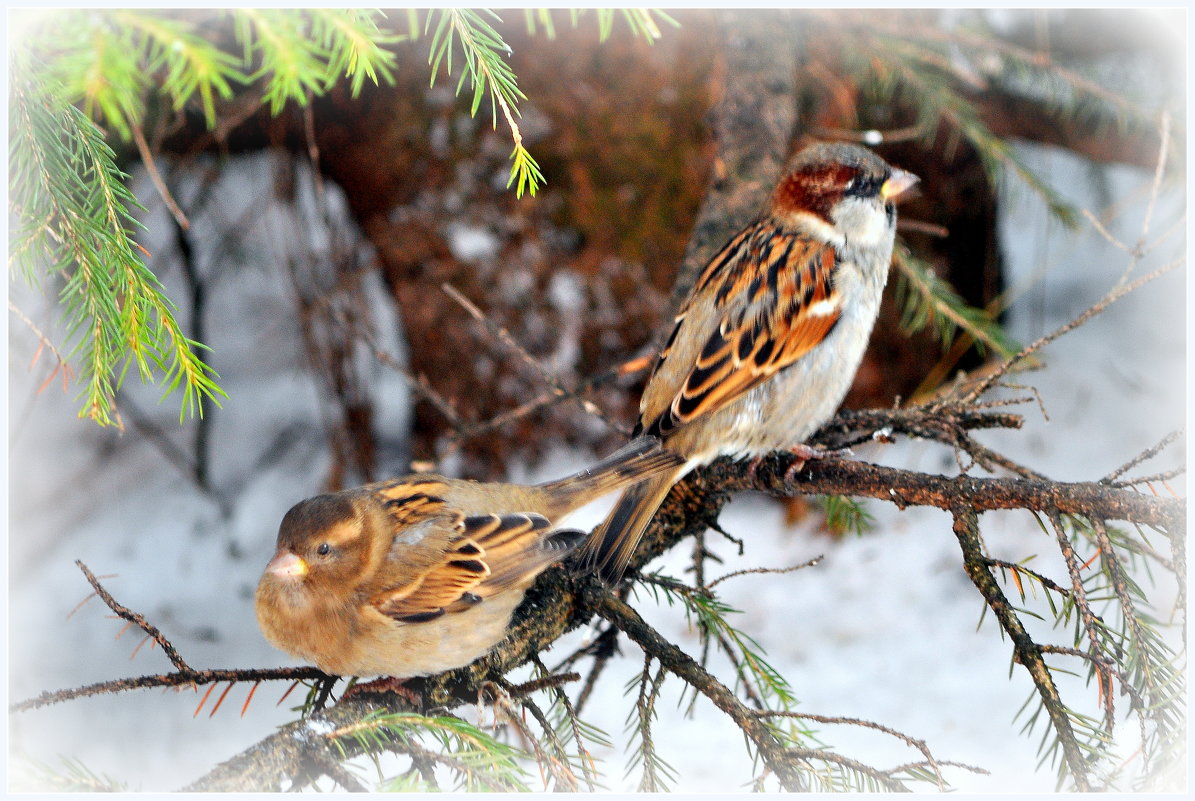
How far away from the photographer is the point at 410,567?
171 cm

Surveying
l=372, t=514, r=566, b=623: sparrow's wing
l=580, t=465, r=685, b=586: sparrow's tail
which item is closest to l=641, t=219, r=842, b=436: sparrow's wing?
l=580, t=465, r=685, b=586: sparrow's tail

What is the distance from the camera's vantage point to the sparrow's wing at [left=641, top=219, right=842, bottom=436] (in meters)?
1.81

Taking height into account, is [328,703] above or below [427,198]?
below

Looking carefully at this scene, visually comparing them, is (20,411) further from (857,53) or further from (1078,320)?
(857,53)

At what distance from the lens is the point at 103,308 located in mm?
1271

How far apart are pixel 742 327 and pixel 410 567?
32.1 inches

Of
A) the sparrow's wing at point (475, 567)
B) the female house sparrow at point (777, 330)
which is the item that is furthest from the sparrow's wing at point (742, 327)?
the sparrow's wing at point (475, 567)

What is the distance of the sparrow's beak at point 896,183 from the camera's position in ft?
6.21

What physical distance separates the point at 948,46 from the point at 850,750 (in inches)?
80.8

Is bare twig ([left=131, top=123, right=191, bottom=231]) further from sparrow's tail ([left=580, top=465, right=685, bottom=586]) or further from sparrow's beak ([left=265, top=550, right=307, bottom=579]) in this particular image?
sparrow's tail ([left=580, top=465, right=685, bottom=586])

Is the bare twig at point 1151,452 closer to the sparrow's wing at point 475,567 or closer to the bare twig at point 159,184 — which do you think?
the sparrow's wing at point 475,567

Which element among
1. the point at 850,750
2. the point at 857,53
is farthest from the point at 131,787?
the point at 857,53

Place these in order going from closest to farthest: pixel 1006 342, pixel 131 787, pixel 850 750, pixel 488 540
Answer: pixel 131 787, pixel 488 540, pixel 850 750, pixel 1006 342

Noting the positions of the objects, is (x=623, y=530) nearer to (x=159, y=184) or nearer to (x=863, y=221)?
(x=863, y=221)
